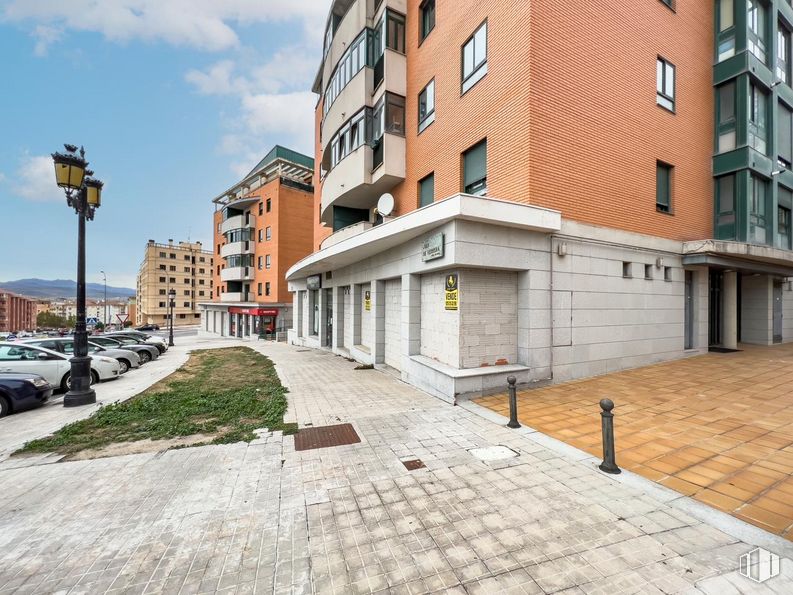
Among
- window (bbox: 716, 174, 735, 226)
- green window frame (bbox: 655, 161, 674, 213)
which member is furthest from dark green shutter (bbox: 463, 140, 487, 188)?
window (bbox: 716, 174, 735, 226)

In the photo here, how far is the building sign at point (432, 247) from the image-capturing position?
27.5 ft

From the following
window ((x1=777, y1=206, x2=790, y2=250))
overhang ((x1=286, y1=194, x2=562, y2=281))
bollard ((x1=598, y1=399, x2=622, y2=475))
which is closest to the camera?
bollard ((x1=598, y1=399, x2=622, y2=475))

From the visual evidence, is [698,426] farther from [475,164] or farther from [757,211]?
[757,211]

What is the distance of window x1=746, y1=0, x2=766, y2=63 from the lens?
14219mm

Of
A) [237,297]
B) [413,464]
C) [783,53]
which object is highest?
[783,53]

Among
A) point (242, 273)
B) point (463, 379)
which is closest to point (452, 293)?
point (463, 379)

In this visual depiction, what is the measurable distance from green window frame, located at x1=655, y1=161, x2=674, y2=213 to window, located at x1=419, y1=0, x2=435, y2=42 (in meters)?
10.3

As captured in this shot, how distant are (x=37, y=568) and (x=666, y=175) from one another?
18.1 metres

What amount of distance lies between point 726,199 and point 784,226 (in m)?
6.53

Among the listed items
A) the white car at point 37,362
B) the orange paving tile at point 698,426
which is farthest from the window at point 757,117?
the white car at point 37,362

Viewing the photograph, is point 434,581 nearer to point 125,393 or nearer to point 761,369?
point 125,393

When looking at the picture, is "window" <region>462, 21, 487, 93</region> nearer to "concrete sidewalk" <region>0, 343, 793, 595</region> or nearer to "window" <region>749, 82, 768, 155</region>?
"concrete sidewalk" <region>0, 343, 793, 595</region>

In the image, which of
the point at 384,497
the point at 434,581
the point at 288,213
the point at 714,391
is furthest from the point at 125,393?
the point at 288,213

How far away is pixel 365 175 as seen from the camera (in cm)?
1484
